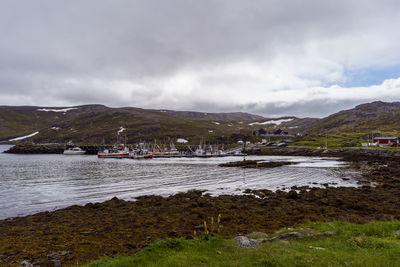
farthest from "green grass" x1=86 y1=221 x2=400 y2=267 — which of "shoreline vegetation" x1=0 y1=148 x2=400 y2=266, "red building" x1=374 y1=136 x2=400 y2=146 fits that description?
"red building" x1=374 y1=136 x2=400 y2=146

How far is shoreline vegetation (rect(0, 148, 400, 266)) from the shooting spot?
1520 cm

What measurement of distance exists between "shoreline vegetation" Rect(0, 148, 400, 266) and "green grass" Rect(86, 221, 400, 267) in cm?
124

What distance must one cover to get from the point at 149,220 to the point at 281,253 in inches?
513

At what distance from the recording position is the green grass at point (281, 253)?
9508mm

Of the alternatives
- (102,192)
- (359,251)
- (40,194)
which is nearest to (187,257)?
(359,251)

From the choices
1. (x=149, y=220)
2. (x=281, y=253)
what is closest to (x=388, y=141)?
(x=149, y=220)

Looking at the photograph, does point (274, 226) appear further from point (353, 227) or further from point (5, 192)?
point (5, 192)

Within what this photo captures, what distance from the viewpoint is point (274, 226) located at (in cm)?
1898

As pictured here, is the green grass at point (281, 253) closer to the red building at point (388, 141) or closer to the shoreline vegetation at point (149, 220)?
the shoreline vegetation at point (149, 220)

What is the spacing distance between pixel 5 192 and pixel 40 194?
5939 millimetres

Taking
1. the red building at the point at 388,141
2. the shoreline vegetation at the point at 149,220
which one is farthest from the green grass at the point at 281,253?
the red building at the point at 388,141

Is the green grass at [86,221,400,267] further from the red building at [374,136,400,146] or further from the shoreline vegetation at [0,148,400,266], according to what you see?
the red building at [374,136,400,146]

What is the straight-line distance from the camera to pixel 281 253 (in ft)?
34.8

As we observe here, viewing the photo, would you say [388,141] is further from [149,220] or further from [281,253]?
[281,253]
